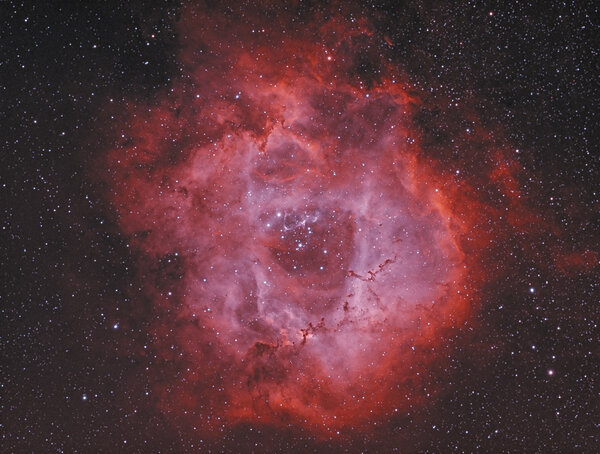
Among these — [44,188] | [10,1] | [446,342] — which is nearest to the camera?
[10,1]

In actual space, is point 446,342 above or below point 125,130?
below

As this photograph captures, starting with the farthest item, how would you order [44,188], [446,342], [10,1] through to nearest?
[446,342] < [44,188] < [10,1]

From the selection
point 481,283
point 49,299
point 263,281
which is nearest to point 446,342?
point 481,283

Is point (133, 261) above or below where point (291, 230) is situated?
below

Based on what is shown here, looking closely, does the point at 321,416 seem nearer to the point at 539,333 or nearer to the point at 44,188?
the point at 539,333

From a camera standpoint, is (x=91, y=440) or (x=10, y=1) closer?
(x=10, y=1)

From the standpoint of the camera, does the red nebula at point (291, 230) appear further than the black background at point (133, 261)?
Yes

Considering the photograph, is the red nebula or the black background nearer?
the black background

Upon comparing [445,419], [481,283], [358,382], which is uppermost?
[481,283]
